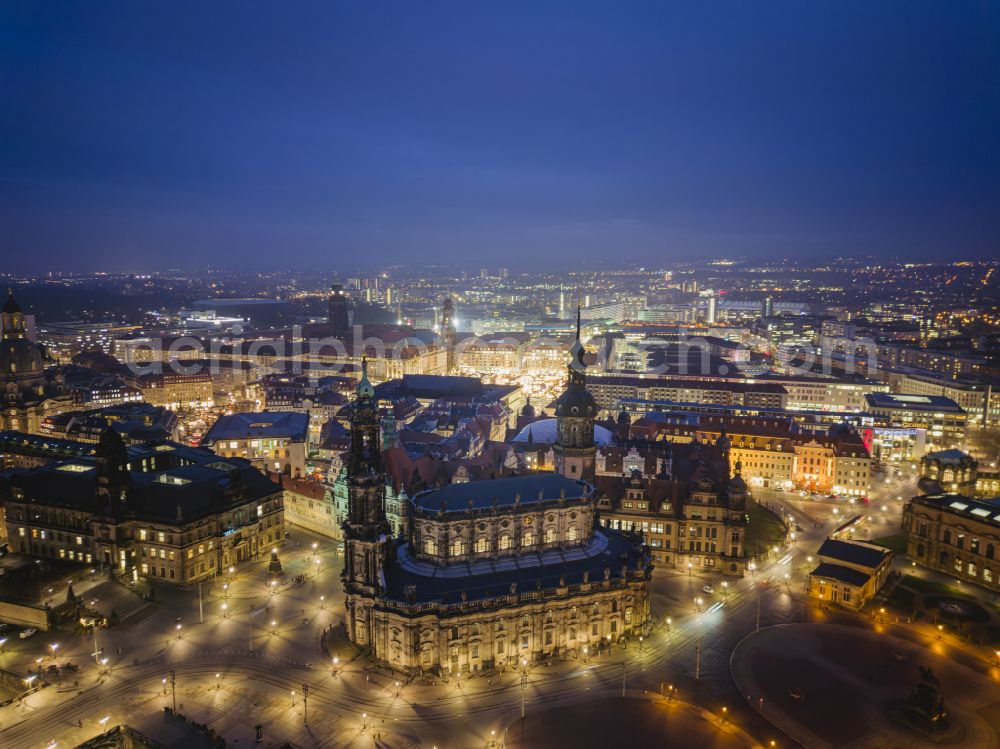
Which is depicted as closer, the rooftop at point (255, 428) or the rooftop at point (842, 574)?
the rooftop at point (842, 574)

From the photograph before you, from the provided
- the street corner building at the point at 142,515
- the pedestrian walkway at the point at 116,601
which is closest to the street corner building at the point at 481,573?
the pedestrian walkway at the point at 116,601

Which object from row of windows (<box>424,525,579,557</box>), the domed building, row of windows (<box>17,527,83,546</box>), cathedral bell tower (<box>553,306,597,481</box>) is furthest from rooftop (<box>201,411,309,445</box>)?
row of windows (<box>424,525,579,557</box>)

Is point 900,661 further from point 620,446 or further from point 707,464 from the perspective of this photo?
point 620,446

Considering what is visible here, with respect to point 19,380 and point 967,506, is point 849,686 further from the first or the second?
point 19,380

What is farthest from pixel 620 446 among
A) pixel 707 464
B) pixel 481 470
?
pixel 481 470

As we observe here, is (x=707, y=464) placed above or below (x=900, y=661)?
above

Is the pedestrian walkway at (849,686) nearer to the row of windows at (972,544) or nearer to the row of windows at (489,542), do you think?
the row of windows at (489,542)
